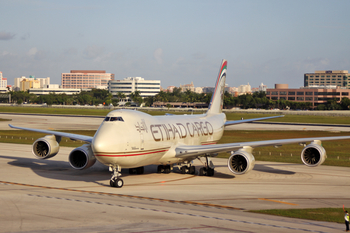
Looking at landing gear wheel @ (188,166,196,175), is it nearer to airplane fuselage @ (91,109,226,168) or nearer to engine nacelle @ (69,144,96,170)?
airplane fuselage @ (91,109,226,168)

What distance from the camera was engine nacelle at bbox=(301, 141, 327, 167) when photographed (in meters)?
32.4

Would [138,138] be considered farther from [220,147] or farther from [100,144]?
[220,147]

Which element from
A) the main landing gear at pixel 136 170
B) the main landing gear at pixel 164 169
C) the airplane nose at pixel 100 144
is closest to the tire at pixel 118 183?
the airplane nose at pixel 100 144

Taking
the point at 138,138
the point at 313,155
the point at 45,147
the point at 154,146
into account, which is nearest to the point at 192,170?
the point at 154,146

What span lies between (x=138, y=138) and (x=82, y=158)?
6.69m

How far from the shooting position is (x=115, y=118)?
Result: 28.6m

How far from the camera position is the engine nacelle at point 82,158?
A: 31.9 m

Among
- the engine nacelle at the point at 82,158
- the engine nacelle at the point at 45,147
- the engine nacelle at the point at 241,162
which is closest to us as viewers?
the engine nacelle at the point at 241,162

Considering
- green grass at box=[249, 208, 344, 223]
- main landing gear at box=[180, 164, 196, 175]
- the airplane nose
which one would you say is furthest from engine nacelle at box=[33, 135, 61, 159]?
green grass at box=[249, 208, 344, 223]

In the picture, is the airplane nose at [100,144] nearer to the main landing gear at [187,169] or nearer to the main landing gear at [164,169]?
the main landing gear at [164,169]

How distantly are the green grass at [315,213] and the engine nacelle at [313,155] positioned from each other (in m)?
8.82

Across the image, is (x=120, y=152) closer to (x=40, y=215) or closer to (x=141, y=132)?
(x=141, y=132)

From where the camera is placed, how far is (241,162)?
1212 inches

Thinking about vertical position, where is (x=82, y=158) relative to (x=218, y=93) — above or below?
below
